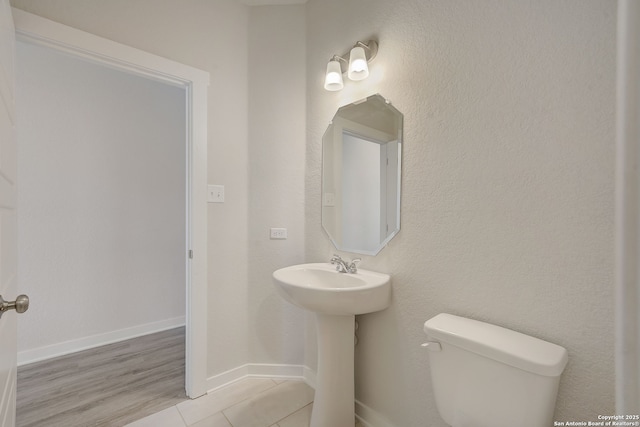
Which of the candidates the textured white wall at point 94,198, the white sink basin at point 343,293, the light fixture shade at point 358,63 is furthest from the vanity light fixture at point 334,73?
the textured white wall at point 94,198

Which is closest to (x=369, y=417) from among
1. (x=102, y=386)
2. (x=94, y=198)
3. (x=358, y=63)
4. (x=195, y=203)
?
(x=195, y=203)

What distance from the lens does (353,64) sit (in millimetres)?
1420

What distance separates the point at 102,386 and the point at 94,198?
1.46 m

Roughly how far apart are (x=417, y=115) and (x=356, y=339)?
1.23 metres

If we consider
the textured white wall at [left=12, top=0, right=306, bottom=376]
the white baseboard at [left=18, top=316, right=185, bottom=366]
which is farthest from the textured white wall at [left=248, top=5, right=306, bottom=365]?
the white baseboard at [left=18, top=316, right=185, bottom=366]

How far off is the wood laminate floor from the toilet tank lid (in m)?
1.64

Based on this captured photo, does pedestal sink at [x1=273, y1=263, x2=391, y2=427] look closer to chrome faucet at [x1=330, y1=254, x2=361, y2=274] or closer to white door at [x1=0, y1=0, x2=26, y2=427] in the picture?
chrome faucet at [x1=330, y1=254, x2=361, y2=274]

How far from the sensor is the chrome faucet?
150cm

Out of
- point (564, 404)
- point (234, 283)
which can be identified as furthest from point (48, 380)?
point (564, 404)

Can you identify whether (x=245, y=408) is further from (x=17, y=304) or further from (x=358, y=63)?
(x=358, y=63)

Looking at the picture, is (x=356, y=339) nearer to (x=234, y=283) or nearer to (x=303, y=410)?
(x=303, y=410)

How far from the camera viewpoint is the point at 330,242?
174 cm

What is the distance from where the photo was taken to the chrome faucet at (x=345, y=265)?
1500 mm

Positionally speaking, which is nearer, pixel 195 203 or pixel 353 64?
pixel 353 64
